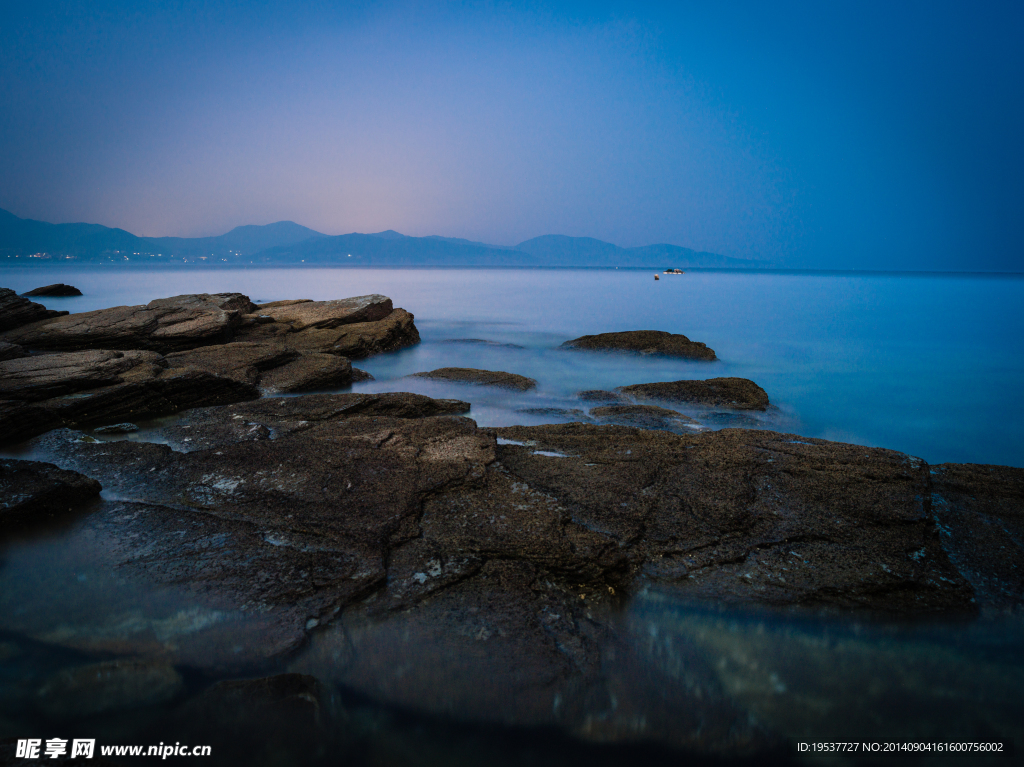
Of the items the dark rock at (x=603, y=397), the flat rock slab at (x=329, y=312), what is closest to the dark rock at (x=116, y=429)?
the dark rock at (x=603, y=397)

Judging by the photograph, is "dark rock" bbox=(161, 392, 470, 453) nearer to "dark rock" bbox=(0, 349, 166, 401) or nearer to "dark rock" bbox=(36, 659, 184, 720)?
"dark rock" bbox=(0, 349, 166, 401)

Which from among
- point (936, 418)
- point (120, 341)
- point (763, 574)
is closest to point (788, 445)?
point (763, 574)

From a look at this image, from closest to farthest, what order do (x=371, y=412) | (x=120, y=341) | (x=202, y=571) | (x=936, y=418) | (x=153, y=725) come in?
(x=153, y=725), (x=202, y=571), (x=371, y=412), (x=936, y=418), (x=120, y=341)

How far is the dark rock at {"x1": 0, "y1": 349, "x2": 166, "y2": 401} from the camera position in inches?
239

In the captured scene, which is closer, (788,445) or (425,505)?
(425,505)

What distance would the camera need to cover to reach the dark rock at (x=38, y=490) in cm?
368

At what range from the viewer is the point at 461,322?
2052 centimetres

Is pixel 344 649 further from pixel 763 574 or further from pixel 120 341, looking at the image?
pixel 120 341

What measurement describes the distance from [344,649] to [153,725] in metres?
0.82

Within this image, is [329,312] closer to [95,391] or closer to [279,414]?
[95,391]

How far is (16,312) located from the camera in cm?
1430

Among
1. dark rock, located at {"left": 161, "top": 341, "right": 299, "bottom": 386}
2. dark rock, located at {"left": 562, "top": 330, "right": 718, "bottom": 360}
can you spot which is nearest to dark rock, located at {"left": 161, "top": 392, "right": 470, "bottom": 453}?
dark rock, located at {"left": 161, "top": 341, "right": 299, "bottom": 386}

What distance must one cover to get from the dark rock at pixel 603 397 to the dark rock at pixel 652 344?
4160 mm

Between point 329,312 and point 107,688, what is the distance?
12.3 metres
